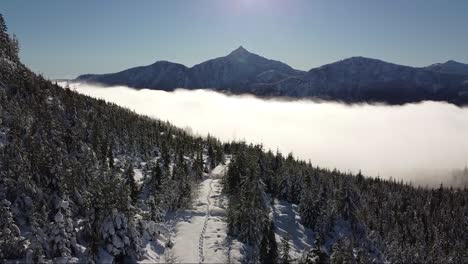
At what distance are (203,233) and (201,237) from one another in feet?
7.64

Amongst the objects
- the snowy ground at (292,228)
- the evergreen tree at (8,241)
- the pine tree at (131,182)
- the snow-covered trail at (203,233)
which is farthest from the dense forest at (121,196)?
the snow-covered trail at (203,233)

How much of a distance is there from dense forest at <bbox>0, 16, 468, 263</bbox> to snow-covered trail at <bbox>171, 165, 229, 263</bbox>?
11.6 ft

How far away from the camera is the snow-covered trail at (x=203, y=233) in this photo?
6562cm

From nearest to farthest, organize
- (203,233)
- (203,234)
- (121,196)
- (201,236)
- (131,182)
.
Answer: (121,196) < (201,236) < (203,234) < (203,233) < (131,182)

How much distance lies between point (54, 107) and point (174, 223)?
6021cm

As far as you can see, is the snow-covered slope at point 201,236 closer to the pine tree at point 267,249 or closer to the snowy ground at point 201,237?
the snowy ground at point 201,237

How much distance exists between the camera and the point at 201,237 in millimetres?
74375

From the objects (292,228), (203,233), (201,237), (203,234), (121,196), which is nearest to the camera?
(121,196)

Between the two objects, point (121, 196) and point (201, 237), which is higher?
point (121, 196)

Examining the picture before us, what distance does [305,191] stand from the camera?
378ft

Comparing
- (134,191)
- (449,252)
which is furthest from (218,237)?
(449,252)

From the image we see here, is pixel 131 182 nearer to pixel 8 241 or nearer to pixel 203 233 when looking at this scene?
pixel 203 233

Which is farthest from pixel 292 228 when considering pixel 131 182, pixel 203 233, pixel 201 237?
pixel 131 182

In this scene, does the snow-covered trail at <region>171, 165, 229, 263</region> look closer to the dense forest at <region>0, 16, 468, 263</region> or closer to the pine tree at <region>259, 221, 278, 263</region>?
the dense forest at <region>0, 16, 468, 263</region>
